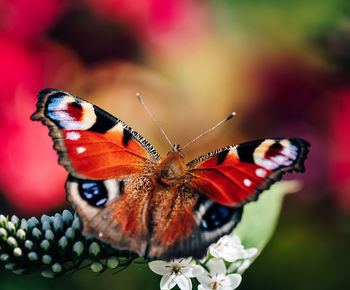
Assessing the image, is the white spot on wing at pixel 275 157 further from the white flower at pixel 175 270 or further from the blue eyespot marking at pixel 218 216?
the white flower at pixel 175 270

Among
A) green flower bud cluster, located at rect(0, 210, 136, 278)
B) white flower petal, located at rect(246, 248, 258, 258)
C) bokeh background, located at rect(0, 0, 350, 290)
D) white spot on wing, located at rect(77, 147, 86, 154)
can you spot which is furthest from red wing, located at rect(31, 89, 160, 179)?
bokeh background, located at rect(0, 0, 350, 290)

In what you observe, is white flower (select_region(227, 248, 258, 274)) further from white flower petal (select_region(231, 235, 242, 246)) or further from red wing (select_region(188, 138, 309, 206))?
red wing (select_region(188, 138, 309, 206))

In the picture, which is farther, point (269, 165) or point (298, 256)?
point (298, 256)

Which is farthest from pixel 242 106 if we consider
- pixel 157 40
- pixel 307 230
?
pixel 307 230

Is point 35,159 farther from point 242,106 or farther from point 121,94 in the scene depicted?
point 242,106

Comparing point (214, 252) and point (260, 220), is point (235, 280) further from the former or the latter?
point (260, 220)

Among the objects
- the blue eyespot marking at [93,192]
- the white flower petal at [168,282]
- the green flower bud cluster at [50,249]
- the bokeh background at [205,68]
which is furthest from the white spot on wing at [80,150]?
the bokeh background at [205,68]
